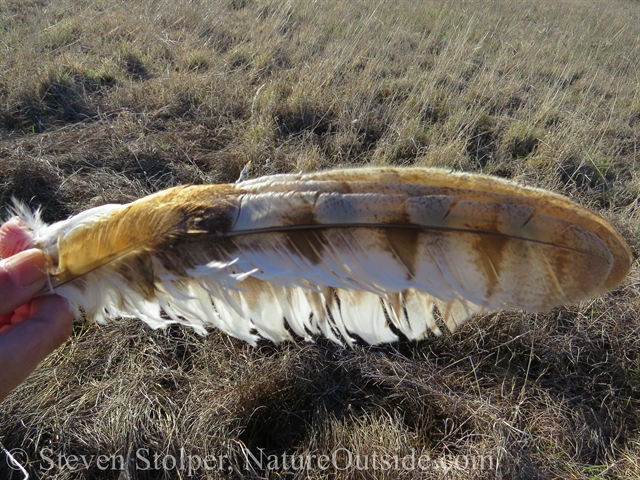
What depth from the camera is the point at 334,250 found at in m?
1.18

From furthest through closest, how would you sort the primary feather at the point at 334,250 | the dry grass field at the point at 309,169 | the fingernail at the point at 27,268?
the dry grass field at the point at 309,169 < the fingernail at the point at 27,268 < the primary feather at the point at 334,250

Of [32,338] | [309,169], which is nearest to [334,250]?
[32,338]

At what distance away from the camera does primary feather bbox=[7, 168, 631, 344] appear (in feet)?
3.59

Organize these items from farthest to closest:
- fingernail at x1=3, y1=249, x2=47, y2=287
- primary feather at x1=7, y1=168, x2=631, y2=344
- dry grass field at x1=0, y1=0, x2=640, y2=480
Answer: dry grass field at x1=0, y1=0, x2=640, y2=480, fingernail at x1=3, y1=249, x2=47, y2=287, primary feather at x1=7, y1=168, x2=631, y2=344

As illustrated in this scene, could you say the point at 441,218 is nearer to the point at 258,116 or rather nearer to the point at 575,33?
the point at 258,116

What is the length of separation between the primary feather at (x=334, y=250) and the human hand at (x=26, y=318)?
0.16ft

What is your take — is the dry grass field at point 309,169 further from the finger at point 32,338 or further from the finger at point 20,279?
the finger at point 20,279

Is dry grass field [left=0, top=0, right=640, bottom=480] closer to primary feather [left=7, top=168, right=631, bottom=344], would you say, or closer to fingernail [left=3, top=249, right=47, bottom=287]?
primary feather [left=7, top=168, right=631, bottom=344]

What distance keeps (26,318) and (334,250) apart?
37.2 inches

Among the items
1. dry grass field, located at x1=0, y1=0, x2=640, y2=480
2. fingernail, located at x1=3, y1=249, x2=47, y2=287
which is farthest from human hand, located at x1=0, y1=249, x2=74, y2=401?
dry grass field, located at x1=0, y1=0, x2=640, y2=480

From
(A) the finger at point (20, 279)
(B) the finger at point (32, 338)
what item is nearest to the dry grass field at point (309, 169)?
(B) the finger at point (32, 338)

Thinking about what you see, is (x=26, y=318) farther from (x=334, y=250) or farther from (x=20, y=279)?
(x=334, y=250)

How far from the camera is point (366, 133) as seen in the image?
3607 mm

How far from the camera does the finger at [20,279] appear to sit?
119cm
